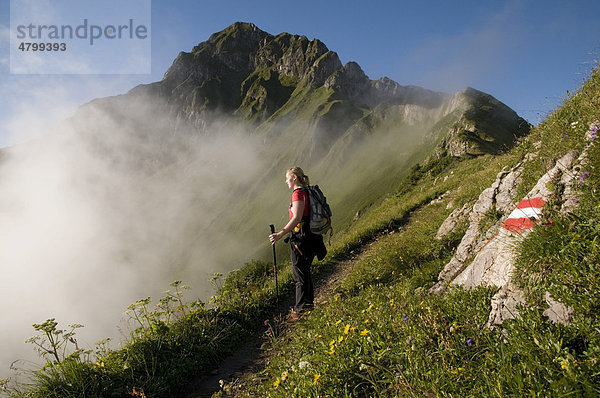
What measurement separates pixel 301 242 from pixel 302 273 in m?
0.75

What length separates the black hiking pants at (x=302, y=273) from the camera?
7.20 m

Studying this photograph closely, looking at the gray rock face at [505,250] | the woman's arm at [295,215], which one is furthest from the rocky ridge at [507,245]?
the woman's arm at [295,215]

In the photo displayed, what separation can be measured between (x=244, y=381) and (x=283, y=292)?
398 cm

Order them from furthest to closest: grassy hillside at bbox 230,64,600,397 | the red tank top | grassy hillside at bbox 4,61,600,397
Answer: the red tank top, grassy hillside at bbox 4,61,600,397, grassy hillside at bbox 230,64,600,397

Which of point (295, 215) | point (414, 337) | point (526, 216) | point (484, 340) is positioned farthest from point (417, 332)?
point (295, 215)

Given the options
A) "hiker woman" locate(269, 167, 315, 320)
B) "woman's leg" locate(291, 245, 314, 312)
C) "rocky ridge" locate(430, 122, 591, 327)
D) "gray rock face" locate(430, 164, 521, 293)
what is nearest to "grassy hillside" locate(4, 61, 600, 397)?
"rocky ridge" locate(430, 122, 591, 327)

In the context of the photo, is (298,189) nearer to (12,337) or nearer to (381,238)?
(381,238)

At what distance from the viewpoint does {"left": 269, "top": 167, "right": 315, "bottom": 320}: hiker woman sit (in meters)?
6.93

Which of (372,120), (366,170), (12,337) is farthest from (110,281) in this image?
(372,120)

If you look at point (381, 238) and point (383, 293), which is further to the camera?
point (381, 238)

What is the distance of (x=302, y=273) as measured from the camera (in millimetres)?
7242

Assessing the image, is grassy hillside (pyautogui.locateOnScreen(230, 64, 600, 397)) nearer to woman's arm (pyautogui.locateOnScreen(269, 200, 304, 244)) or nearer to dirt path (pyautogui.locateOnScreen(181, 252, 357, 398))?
dirt path (pyautogui.locateOnScreen(181, 252, 357, 398))

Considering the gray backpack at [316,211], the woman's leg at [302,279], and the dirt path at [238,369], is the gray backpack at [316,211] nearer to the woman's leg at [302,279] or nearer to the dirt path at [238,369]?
the woman's leg at [302,279]

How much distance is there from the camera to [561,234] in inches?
127
